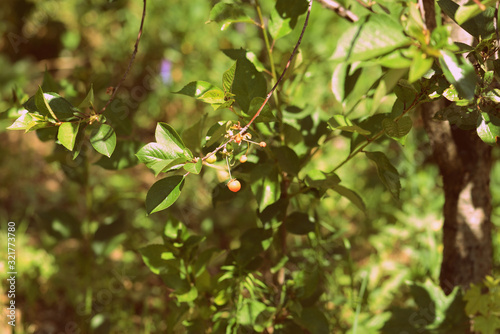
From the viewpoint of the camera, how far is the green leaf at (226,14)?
3.01 feet

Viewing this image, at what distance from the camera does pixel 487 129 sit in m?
0.81


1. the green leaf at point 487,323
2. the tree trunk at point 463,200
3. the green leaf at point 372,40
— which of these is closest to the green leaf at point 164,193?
the green leaf at point 372,40

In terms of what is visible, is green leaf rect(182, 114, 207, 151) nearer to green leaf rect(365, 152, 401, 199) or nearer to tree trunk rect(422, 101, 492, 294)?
green leaf rect(365, 152, 401, 199)

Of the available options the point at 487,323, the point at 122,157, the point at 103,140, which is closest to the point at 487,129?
the point at 487,323

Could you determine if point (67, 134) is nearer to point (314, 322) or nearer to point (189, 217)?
point (314, 322)

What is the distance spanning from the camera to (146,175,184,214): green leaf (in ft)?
2.59

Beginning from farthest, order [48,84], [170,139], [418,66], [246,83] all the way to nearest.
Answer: [48,84] → [246,83] → [170,139] → [418,66]

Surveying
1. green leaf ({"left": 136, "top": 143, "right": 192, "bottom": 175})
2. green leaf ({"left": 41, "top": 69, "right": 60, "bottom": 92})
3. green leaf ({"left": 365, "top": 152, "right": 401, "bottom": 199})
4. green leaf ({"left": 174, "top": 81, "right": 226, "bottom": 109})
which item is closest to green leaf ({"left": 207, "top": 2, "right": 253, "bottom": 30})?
green leaf ({"left": 174, "top": 81, "right": 226, "bottom": 109})

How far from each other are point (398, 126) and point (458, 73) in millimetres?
238

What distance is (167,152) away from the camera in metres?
0.83

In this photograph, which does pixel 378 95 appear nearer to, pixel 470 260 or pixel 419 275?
pixel 470 260

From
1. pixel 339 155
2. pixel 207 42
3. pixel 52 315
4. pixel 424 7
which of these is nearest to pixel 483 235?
pixel 424 7

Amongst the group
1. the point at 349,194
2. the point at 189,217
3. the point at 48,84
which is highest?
the point at 349,194

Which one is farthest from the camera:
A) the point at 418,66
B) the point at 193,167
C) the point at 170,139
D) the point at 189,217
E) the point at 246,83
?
the point at 189,217
